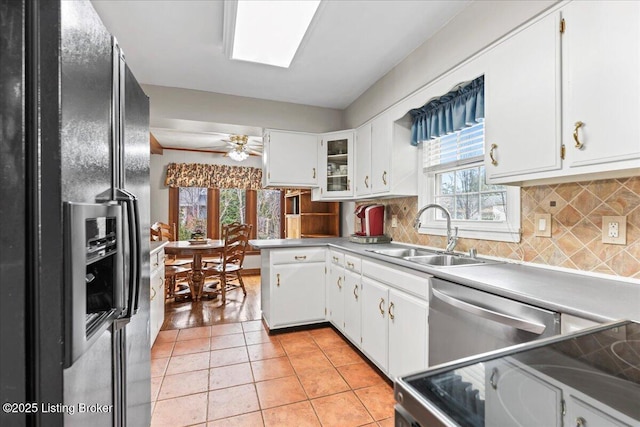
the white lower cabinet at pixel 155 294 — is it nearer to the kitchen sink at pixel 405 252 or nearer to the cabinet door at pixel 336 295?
the cabinet door at pixel 336 295

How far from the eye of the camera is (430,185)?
2.71 metres

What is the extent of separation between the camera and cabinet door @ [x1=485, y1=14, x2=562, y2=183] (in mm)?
1402

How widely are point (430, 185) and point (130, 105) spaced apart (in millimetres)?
2296

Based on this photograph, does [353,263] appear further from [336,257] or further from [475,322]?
[475,322]

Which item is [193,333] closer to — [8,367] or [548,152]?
[8,367]

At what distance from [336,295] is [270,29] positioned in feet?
7.52

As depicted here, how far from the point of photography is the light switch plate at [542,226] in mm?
1671

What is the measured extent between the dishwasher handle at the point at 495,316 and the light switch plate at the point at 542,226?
2.21 ft

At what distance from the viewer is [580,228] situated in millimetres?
1527

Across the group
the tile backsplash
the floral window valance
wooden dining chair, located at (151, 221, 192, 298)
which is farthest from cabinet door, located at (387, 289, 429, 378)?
the floral window valance

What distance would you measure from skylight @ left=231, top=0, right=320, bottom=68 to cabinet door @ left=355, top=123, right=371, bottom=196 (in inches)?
39.9

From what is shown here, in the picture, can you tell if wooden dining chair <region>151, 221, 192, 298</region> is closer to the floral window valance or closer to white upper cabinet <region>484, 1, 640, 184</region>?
the floral window valance

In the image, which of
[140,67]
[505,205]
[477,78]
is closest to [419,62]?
[477,78]

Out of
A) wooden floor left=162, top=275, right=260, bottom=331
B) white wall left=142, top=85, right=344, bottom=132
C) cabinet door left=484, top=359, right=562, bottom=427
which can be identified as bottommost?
wooden floor left=162, top=275, right=260, bottom=331
